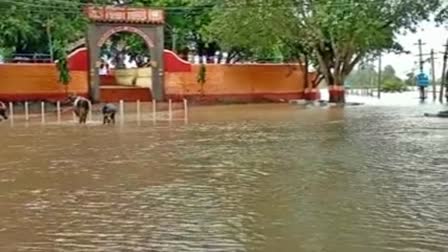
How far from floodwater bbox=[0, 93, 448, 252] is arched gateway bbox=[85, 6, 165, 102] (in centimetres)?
2537

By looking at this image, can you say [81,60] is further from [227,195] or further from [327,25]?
[227,195]

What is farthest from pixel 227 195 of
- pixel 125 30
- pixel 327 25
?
pixel 125 30

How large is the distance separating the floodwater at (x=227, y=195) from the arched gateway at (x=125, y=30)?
2537 centimetres

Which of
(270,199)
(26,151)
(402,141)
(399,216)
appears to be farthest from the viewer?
(402,141)

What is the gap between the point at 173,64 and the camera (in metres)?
45.7

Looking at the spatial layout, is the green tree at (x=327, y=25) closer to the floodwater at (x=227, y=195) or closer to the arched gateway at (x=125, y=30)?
the arched gateway at (x=125, y=30)

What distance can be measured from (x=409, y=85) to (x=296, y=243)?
A: 94.2 metres

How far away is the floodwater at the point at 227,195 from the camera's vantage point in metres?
6.64

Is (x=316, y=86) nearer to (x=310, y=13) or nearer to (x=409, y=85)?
(x=310, y=13)

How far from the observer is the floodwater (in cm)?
664

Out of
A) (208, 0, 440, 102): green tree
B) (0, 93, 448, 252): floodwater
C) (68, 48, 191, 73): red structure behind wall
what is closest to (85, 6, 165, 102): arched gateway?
(68, 48, 191, 73): red structure behind wall

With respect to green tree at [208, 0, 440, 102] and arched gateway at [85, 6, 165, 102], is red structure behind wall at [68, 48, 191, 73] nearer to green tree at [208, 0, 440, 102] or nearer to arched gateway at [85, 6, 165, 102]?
arched gateway at [85, 6, 165, 102]

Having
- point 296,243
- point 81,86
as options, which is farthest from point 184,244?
point 81,86

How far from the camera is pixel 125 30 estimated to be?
43.2m
